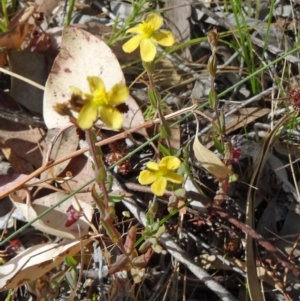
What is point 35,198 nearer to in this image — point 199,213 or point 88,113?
point 199,213

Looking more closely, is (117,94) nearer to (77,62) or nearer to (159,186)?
(159,186)

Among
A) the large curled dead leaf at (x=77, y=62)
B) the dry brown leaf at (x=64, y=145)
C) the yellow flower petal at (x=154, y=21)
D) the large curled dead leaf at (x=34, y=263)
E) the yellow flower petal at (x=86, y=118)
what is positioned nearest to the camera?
the yellow flower petal at (x=86, y=118)

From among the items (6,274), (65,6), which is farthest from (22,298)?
(65,6)

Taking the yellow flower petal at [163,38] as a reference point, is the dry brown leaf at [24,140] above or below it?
below

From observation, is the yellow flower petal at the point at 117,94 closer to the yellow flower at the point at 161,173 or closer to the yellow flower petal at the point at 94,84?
the yellow flower petal at the point at 94,84

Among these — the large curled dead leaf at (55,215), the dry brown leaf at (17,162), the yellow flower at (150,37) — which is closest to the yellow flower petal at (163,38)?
the yellow flower at (150,37)
